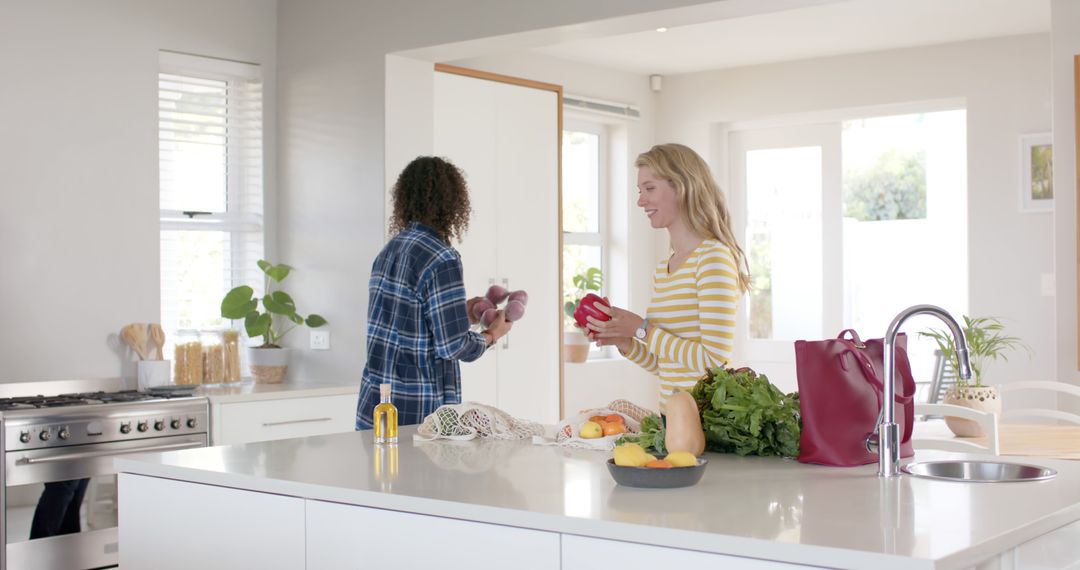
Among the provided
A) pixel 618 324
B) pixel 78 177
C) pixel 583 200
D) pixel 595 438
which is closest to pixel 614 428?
pixel 595 438

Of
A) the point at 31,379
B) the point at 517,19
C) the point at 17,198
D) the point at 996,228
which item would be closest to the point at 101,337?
the point at 31,379

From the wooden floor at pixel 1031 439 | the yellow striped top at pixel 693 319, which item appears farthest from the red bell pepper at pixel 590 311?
the wooden floor at pixel 1031 439

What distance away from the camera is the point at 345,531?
1.95 metres

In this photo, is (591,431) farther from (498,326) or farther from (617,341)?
(498,326)

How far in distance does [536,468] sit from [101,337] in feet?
9.26

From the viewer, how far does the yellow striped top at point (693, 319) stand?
8.60ft

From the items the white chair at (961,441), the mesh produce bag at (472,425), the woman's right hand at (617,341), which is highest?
the woman's right hand at (617,341)

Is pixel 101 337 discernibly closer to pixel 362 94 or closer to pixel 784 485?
pixel 362 94

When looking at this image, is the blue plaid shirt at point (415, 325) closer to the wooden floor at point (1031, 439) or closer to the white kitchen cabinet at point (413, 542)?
the white kitchen cabinet at point (413, 542)

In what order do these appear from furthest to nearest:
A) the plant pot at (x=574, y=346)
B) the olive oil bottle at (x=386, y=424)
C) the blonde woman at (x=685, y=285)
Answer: the plant pot at (x=574, y=346), the blonde woman at (x=685, y=285), the olive oil bottle at (x=386, y=424)

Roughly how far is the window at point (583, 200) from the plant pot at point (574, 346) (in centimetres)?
37

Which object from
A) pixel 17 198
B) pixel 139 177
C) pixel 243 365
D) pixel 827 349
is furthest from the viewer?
pixel 243 365

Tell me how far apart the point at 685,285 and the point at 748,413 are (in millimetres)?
583

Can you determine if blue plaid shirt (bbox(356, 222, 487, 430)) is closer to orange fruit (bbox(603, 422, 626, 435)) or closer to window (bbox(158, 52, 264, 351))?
orange fruit (bbox(603, 422, 626, 435))
